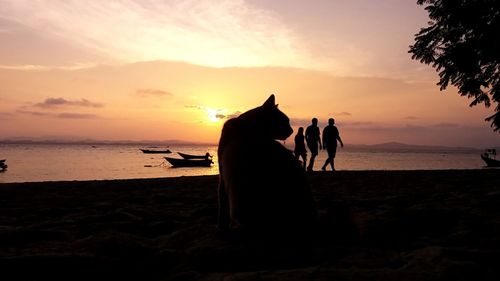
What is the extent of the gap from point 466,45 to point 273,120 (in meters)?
13.6

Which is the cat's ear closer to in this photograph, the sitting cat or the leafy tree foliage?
the sitting cat

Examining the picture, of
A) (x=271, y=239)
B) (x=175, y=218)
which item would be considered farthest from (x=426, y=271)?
(x=175, y=218)

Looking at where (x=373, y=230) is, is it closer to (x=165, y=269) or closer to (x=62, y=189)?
(x=165, y=269)

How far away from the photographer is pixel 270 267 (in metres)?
2.96

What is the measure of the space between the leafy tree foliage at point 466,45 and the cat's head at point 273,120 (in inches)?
520

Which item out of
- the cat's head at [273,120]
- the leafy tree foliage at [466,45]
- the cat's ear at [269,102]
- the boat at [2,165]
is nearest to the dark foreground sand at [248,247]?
the cat's head at [273,120]

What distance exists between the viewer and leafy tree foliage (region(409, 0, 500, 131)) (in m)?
14.3

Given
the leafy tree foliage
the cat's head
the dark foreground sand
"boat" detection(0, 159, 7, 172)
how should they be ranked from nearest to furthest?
the dark foreground sand < the cat's head < the leafy tree foliage < "boat" detection(0, 159, 7, 172)

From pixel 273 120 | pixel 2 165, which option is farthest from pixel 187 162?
pixel 273 120

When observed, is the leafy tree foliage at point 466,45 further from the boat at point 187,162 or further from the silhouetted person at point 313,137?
the boat at point 187,162

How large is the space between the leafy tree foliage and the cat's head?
13199 mm

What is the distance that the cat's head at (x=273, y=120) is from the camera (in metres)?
4.35

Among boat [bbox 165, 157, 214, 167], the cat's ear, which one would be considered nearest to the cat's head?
the cat's ear

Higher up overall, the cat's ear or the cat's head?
the cat's ear
